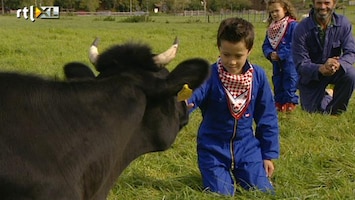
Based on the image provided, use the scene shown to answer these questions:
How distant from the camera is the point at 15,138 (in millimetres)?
2545

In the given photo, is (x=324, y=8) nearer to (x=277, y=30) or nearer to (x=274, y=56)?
(x=277, y=30)

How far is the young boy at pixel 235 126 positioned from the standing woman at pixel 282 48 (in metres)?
3.25

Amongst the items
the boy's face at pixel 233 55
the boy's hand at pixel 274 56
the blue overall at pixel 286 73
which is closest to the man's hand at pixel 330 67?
the blue overall at pixel 286 73

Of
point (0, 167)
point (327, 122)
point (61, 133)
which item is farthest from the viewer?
point (327, 122)

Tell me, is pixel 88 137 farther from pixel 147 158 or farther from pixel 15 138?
pixel 147 158

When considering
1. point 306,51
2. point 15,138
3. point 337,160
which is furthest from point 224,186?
point 306,51

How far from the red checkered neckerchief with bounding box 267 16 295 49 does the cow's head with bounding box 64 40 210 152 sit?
16.4 feet

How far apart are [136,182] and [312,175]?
1.50 metres

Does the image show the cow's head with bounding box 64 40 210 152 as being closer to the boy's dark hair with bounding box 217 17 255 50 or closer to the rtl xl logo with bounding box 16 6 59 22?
the boy's dark hair with bounding box 217 17 255 50

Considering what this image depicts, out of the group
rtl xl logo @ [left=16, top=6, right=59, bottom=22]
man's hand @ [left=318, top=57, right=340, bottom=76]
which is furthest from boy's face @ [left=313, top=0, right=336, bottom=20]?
rtl xl logo @ [left=16, top=6, right=59, bottom=22]

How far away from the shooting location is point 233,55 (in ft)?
14.4

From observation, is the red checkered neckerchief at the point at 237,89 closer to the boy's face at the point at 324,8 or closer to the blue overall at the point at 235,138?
the blue overall at the point at 235,138

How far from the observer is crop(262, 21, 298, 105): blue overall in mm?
7865

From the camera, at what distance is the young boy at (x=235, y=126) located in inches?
177
